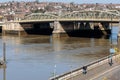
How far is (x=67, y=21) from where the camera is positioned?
254 ft

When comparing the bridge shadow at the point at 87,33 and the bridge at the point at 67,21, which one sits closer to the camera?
the bridge at the point at 67,21

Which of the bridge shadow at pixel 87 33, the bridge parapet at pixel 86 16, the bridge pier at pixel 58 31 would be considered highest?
the bridge parapet at pixel 86 16

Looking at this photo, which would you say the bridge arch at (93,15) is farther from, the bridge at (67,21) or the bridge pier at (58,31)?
the bridge pier at (58,31)

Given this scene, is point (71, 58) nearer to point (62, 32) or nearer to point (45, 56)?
point (45, 56)

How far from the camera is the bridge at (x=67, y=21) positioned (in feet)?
240

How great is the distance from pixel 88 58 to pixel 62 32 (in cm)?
3474

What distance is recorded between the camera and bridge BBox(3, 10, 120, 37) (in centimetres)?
7312

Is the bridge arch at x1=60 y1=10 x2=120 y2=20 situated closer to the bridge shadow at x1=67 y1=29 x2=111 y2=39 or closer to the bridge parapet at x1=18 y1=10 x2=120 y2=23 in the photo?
the bridge parapet at x1=18 y1=10 x2=120 y2=23

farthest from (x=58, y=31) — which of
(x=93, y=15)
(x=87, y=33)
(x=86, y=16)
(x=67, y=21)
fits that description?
(x=87, y=33)

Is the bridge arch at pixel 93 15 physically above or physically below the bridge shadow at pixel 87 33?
above

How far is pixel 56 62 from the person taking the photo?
39.4m

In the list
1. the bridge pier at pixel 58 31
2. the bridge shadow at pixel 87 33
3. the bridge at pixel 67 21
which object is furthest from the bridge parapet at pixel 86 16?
the bridge shadow at pixel 87 33

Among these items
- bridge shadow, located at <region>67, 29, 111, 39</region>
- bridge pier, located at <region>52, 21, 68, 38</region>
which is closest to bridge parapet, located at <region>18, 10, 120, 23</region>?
bridge pier, located at <region>52, 21, 68, 38</region>

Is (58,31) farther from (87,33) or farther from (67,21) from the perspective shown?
(87,33)
